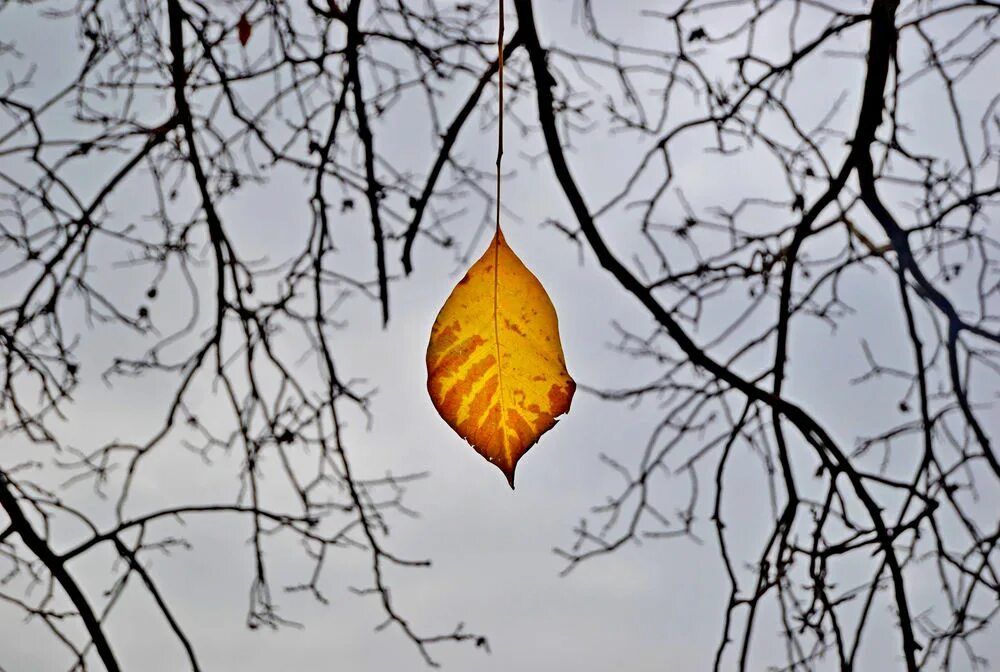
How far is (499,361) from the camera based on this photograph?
0.46 m

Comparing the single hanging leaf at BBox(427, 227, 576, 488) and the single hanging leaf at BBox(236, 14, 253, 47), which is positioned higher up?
the single hanging leaf at BBox(236, 14, 253, 47)

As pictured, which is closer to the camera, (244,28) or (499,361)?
(499,361)

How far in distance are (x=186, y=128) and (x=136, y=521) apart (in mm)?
522

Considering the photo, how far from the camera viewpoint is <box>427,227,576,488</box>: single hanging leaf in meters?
0.45

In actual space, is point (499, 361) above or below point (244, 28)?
below

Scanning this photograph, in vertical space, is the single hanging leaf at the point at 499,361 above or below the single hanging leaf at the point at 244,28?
below

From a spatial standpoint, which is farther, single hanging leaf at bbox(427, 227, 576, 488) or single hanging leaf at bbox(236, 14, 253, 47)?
single hanging leaf at bbox(236, 14, 253, 47)

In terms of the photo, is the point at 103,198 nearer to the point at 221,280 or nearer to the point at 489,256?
the point at 221,280

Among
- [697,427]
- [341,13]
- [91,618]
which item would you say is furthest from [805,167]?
[91,618]

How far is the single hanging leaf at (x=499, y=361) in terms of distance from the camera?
1.49 feet

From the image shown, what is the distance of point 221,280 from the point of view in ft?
4.85

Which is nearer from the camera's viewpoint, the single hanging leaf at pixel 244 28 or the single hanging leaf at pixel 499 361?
the single hanging leaf at pixel 499 361

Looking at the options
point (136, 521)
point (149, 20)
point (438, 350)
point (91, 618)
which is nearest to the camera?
point (438, 350)

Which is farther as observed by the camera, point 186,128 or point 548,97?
point 186,128
